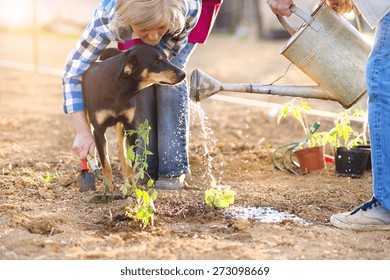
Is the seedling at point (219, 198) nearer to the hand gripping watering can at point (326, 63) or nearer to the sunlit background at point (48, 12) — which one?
the hand gripping watering can at point (326, 63)

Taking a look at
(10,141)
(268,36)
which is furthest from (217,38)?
(10,141)

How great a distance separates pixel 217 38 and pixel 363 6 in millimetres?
14417

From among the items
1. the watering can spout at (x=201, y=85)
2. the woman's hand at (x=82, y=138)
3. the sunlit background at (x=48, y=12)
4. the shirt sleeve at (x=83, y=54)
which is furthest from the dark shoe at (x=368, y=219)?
the sunlit background at (x=48, y=12)

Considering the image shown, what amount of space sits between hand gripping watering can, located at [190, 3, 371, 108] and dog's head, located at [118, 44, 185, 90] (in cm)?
13

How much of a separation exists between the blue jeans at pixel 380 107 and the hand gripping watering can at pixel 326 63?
1.48 ft

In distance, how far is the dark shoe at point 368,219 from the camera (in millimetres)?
3482

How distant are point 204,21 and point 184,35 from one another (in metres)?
0.30

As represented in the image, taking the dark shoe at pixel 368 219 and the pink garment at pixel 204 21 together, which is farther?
the pink garment at pixel 204 21

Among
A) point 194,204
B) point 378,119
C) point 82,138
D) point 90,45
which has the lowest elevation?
point 194,204

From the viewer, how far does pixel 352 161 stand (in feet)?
14.9

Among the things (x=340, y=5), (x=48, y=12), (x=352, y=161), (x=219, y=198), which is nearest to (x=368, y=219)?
(x=219, y=198)

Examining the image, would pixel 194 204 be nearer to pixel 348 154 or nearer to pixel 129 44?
A: pixel 129 44

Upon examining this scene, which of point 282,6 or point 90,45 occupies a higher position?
point 282,6
